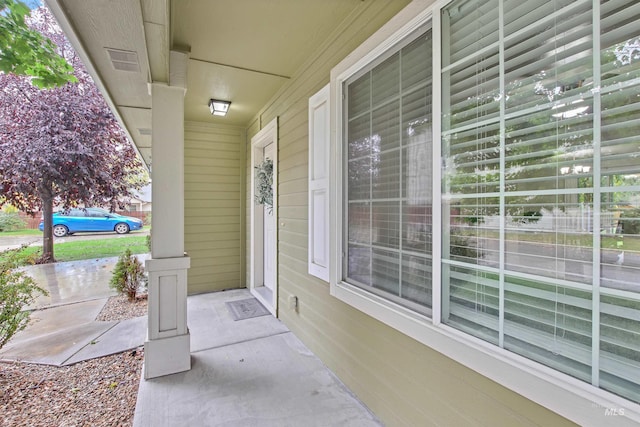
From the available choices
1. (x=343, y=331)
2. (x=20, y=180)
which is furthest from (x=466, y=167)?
(x=20, y=180)

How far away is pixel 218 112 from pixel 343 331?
10.1ft

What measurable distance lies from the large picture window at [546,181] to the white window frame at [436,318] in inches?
1.5

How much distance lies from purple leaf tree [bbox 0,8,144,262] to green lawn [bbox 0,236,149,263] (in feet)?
2.47

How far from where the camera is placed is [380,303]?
6.03 ft

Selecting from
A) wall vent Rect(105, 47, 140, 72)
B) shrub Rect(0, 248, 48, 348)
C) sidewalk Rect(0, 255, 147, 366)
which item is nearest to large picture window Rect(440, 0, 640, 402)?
wall vent Rect(105, 47, 140, 72)

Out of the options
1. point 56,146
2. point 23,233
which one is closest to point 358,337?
point 56,146

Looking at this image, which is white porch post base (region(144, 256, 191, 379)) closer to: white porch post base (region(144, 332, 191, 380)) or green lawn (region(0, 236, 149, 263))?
white porch post base (region(144, 332, 191, 380))

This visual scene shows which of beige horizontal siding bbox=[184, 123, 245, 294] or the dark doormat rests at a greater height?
beige horizontal siding bbox=[184, 123, 245, 294]

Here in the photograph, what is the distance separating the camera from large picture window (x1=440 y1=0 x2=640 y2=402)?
90cm

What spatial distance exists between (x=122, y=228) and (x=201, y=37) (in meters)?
13.0

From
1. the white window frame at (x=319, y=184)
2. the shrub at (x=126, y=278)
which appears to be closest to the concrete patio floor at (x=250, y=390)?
the white window frame at (x=319, y=184)

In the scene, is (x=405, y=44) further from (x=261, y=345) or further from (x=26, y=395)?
(x=26, y=395)

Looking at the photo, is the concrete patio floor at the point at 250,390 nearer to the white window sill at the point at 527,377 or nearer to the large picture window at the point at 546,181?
the white window sill at the point at 527,377

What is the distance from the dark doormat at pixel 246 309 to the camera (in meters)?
3.72
